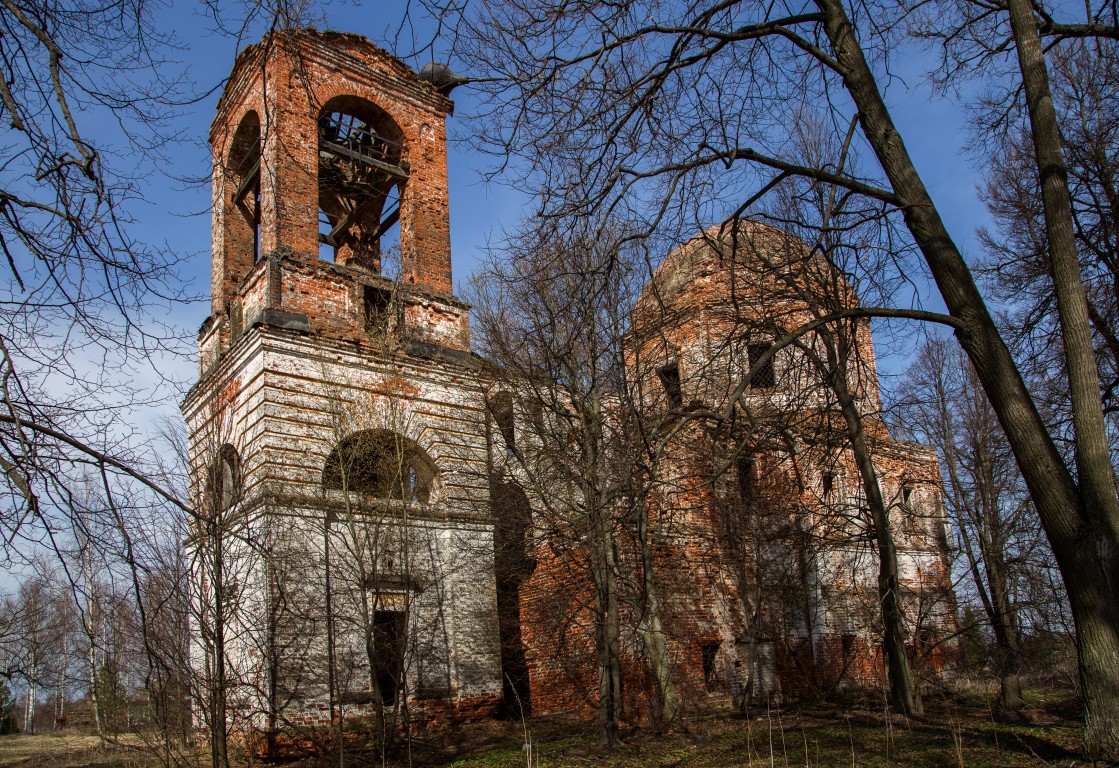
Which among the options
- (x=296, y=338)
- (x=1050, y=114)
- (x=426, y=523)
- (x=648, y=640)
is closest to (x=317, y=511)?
(x=426, y=523)

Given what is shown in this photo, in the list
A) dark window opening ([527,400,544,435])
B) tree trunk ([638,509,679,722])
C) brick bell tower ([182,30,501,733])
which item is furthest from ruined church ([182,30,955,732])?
tree trunk ([638,509,679,722])

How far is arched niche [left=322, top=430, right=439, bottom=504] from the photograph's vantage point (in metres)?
12.5

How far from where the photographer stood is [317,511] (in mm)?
12312

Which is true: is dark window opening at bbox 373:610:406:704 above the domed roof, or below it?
below

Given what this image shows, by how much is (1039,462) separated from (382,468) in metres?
8.99

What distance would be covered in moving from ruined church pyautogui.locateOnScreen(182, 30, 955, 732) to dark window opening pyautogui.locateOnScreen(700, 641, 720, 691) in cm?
6

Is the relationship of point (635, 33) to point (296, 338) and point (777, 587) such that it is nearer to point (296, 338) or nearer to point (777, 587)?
point (296, 338)

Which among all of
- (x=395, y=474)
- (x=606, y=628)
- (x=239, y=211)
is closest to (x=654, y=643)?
(x=606, y=628)

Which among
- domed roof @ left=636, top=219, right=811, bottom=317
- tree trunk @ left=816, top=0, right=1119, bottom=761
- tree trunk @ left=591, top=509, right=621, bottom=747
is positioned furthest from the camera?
domed roof @ left=636, top=219, right=811, bottom=317

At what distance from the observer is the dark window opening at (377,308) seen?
47.1 ft

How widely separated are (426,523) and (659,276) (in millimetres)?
7534

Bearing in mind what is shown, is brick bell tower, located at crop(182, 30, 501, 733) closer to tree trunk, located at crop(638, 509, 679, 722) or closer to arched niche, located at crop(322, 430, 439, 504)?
arched niche, located at crop(322, 430, 439, 504)

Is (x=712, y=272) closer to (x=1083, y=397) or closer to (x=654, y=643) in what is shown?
(x=654, y=643)

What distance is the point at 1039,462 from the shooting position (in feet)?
19.0
